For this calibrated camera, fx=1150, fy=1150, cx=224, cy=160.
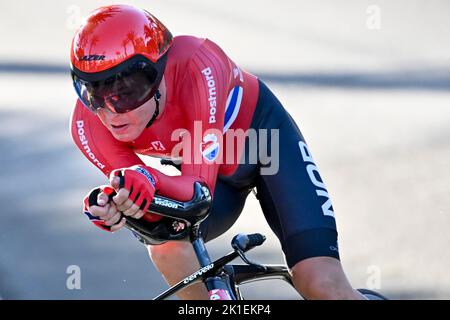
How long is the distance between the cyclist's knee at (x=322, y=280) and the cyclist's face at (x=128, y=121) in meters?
0.81

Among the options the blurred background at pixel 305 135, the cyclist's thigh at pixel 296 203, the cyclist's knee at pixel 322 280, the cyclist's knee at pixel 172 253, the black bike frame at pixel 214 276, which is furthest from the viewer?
the blurred background at pixel 305 135

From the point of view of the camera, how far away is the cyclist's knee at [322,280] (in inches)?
170

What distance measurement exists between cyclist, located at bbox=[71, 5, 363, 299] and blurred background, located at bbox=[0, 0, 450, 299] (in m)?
1.42

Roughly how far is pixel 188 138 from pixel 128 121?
0.23m

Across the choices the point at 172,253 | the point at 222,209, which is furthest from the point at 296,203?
the point at 172,253

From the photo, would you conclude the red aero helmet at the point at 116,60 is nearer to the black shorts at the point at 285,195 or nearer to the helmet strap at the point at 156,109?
the helmet strap at the point at 156,109

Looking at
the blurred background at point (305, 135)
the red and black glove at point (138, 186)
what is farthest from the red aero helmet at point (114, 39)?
the blurred background at point (305, 135)

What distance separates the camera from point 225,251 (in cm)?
630

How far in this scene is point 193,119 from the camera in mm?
4316

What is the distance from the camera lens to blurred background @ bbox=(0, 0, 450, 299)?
6.21 metres

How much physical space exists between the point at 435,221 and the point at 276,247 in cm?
93

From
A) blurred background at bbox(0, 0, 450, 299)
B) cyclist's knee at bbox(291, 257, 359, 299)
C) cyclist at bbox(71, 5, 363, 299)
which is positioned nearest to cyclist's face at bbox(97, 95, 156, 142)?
cyclist at bbox(71, 5, 363, 299)

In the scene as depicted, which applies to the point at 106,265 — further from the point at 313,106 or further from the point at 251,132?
the point at 313,106
